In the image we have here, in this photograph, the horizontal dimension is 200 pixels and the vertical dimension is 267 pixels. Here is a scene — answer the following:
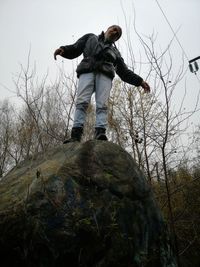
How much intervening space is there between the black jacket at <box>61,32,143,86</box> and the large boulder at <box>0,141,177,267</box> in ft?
3.67

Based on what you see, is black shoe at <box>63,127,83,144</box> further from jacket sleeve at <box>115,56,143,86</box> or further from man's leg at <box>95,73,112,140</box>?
jacket sleeve at <box>115,56,143,86</box>

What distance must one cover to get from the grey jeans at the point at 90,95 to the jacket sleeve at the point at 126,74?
0.52m

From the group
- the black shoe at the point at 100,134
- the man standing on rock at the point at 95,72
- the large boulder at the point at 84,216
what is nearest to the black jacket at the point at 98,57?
the man standing on rock at the point at 95,72

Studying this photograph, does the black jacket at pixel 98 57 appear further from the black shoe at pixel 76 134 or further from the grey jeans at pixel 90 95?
the black shoe at pixel 76 134

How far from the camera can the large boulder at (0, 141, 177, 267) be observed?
6.36 ft

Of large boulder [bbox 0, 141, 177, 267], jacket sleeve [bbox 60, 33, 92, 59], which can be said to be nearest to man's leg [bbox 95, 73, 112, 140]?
large boulder [bbox 0, 141, 177, 267]

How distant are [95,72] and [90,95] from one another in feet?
1.08

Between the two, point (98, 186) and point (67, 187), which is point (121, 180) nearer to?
point (98, 186)

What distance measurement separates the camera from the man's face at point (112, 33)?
3.57 metres

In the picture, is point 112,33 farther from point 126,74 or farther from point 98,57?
point 126,74

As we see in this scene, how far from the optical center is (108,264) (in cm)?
205

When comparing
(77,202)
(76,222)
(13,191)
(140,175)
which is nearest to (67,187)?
(77,202)

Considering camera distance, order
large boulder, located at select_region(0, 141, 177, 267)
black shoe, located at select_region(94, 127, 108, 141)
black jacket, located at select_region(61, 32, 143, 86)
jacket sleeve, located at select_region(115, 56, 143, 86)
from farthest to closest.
Result: jacket sleeve, located at select_region(115, 56, 143, 86) → black jacket, located at select_region(61, 32, 143, 86) → black shoe, located at select_region(94, 127, 108, 141) → large boulder, located at select_region(0, 141, 177, 267)

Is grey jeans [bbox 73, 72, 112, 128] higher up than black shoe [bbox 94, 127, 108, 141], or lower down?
higher up
